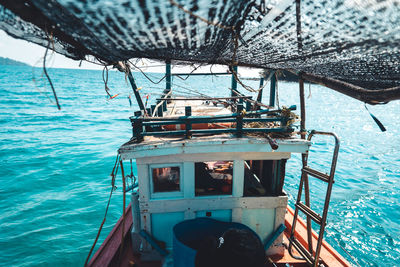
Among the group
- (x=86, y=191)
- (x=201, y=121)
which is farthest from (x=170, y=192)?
(x=86, y=191)

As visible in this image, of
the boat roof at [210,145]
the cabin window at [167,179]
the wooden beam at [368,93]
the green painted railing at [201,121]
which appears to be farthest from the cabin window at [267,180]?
the wooden beam at [368,93]

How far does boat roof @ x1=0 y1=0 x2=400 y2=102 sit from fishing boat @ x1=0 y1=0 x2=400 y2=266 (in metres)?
0.01

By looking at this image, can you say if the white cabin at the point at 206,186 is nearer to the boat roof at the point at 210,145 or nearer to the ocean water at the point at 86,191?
the boat roof at the point at 210,145

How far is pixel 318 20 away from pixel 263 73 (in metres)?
6.15

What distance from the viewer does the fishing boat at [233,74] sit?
7.87ft

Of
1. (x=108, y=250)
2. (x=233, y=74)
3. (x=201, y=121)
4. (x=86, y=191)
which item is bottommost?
(x=86, y=191)

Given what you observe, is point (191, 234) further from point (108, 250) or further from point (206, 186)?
point (108, 250)

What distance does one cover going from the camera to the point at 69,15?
2.25 metres

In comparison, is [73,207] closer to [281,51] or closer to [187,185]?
[187,185]

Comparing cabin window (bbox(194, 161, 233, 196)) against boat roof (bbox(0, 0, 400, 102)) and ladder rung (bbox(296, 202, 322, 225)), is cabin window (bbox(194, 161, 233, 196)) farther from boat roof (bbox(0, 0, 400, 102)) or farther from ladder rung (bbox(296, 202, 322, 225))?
boat roof (bbox(0, 0, 400, 102))

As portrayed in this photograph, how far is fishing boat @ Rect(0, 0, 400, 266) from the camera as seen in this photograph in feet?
7.87

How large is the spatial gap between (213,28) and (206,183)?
371 cm

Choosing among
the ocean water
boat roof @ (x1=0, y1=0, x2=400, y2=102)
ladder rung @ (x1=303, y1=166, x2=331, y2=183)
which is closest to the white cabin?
ladder rung @ (x1=303, y1=166, x2=331, y2=183)

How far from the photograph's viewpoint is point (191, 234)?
4691mm
